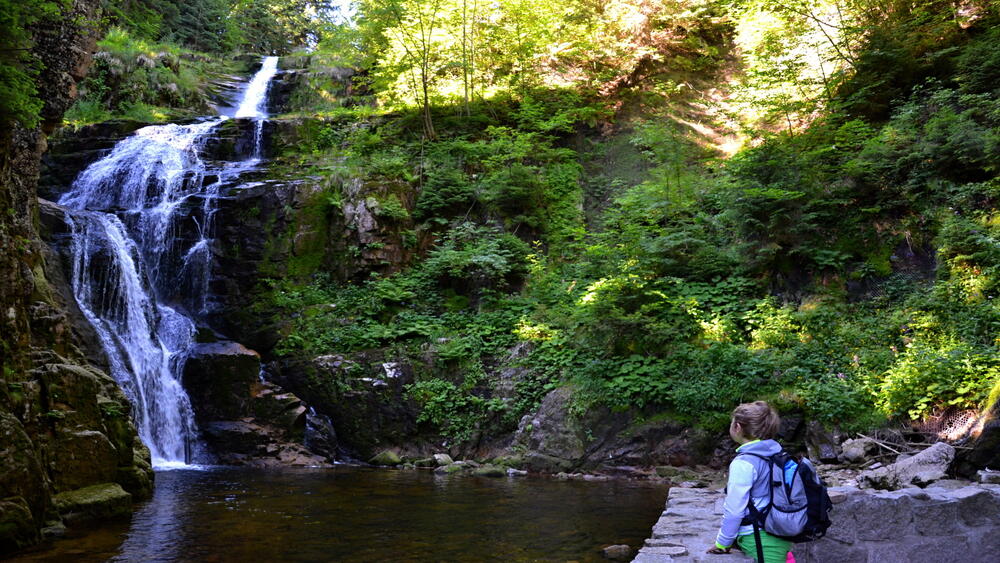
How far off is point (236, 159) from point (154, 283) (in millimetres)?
5639

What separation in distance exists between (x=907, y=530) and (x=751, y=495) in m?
1.65

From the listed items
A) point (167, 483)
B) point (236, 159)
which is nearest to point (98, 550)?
point (167, 483)

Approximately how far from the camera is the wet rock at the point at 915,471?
6.18 metres

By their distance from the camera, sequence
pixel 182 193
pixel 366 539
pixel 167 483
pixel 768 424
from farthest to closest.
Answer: pixel 182 193 → pixel 167 483 → pixel 366 539 → pixel 768 424

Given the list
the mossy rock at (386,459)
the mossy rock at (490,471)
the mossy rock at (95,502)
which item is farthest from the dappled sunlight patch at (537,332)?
the mossy rock at (95,502)

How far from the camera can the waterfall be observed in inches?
491

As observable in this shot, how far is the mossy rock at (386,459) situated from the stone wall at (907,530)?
27.4 feet

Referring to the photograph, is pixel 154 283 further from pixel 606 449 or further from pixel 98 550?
pixel 606 449

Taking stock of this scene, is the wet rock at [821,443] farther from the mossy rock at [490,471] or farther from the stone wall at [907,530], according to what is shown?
the mossy rock at [490,471]

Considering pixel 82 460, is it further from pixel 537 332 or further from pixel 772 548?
pixel 537 332

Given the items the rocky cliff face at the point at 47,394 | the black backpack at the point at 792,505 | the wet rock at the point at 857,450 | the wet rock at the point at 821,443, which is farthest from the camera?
the wet rock at the point at 821,443

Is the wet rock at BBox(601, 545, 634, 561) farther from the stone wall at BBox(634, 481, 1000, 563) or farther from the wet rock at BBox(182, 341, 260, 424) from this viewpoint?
the wet rock at BBox(182, 341, 260, 424)

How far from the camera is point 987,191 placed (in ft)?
31.7

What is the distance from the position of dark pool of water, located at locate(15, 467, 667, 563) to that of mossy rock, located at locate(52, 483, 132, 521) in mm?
225
